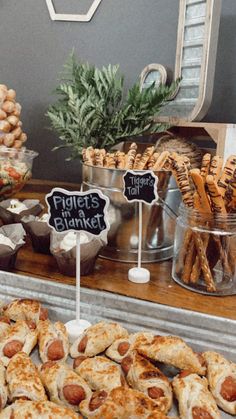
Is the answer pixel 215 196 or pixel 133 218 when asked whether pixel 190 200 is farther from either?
pixel 133 218

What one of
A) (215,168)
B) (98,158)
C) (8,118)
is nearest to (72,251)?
(98,158)

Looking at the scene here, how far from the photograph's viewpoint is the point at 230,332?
829 millimetres

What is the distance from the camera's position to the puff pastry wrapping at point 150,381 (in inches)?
27.6

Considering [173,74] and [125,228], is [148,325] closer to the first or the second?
[125,228]

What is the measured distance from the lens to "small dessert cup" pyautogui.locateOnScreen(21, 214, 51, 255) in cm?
114

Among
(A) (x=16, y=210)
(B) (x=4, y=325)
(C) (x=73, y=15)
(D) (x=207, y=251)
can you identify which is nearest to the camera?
(B) (x=4, y=325)

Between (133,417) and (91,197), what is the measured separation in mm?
396

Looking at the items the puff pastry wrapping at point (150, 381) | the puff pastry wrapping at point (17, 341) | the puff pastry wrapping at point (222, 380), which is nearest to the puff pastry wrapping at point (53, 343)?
the puff pastry wrapping at point (17, 341)

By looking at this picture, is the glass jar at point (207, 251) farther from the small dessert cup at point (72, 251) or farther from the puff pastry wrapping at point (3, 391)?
the puff pastry wrapping at point (3, 391)

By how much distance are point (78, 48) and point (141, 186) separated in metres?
1.24

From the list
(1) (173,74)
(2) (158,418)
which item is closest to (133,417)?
(2) (158,418)

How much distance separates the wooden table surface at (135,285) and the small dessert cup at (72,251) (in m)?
0.02

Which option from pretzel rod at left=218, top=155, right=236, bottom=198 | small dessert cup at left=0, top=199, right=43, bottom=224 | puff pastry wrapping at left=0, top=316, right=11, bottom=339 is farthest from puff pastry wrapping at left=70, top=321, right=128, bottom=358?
small dessert cup at left=0, top=199, right=43, bottom=224

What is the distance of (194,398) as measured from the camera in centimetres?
69
